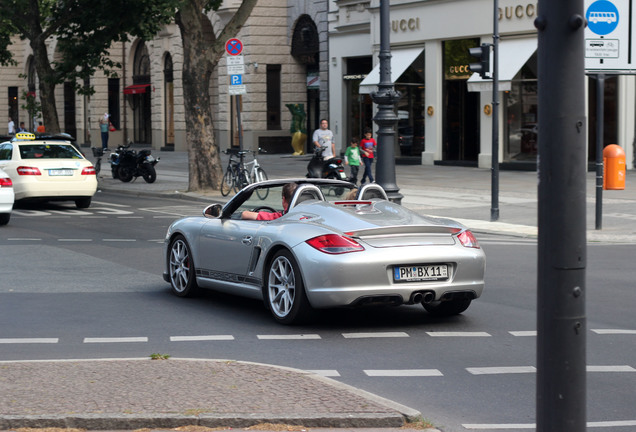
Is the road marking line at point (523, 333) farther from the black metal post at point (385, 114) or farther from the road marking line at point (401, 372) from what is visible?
the black metal post at point (385, 114)

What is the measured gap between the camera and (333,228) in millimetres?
9156

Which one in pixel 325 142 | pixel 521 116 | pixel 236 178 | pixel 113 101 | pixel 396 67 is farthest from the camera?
pixel 113 101

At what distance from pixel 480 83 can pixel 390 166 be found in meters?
13.5

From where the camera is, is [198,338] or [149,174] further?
[149,174]

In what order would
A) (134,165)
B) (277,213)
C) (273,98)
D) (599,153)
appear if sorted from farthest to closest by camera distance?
(273,98) → (134,165) → (599,153) → (277,213)

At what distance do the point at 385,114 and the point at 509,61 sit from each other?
13828 millimetres

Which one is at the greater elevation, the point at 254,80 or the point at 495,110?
the point at 254,80

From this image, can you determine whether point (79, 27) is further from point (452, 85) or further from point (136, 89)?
point (136, 89)

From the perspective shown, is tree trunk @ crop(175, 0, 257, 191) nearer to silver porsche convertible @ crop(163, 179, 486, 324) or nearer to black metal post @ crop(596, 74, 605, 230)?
black metal post @ crop(596, 74, 605, 230)

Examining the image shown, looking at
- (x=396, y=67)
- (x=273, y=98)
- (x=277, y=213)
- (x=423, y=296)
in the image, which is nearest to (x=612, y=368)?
(x=423, y=296)

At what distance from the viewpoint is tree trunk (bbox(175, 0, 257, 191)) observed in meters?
26.8

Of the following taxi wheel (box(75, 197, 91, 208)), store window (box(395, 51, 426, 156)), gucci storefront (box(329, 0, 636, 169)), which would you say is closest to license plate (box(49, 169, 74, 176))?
taxi wheel (box(75, 197, 91, 208))

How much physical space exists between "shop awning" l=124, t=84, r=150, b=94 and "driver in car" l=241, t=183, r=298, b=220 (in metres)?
46.2

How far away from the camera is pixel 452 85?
3569 cm
